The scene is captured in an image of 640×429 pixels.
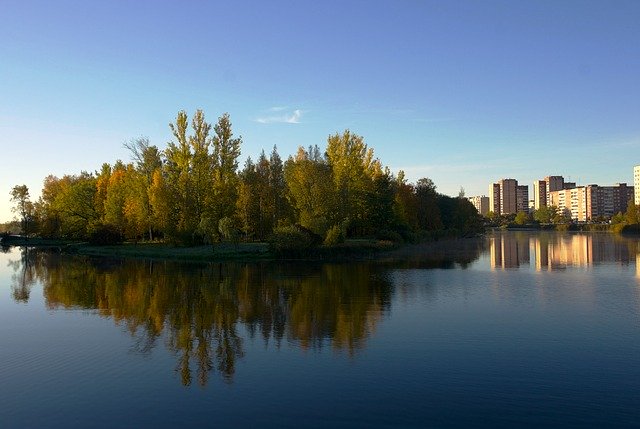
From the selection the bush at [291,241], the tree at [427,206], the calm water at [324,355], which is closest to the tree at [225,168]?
the bush at [291,241]

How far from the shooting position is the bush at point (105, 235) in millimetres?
74625

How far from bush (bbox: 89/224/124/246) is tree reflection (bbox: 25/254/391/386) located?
25.3m

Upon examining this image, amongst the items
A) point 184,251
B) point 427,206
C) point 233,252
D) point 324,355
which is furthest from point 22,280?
point 427,206

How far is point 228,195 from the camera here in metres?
65.6

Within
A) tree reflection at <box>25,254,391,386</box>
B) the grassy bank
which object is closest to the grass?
the grassy bank

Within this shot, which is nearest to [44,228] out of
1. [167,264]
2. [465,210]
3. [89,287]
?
[167,264]

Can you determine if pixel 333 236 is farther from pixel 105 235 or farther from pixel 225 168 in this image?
pixel 105 235

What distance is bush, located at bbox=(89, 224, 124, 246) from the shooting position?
74625 mm

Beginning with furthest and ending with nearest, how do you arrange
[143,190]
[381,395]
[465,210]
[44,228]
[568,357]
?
[465,210] → [44,228] → [143,190] → [568,357] → [381,395]

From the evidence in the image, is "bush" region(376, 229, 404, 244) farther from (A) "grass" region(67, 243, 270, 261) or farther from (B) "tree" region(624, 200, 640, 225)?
(B) "tree" region(624, 200, 640, 225)

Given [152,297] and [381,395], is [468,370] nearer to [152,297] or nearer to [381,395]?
[381,395]

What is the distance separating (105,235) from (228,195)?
21.8m

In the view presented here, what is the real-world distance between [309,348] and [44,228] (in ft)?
315

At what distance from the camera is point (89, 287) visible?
122ft
